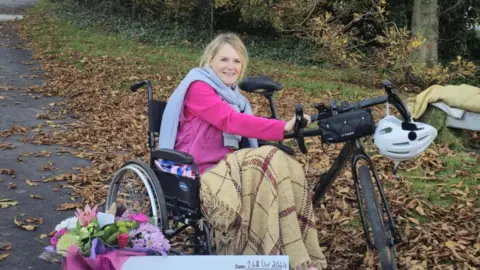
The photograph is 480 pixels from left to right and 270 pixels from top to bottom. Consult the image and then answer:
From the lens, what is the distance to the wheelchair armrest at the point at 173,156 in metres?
2.97

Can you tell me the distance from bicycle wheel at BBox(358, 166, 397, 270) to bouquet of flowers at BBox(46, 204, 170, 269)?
3.68 feet

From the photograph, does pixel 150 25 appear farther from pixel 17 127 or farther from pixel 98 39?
pixel 17 127

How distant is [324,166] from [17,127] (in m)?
4.59

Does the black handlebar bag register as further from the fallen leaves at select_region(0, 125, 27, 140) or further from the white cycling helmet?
the fallen leaves at select_region(0, 125, 27, 140)

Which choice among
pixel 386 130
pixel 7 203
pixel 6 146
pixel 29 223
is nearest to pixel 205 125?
pixel 386 130

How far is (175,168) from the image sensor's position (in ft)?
10.4

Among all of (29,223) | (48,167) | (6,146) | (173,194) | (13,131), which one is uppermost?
(13,131)

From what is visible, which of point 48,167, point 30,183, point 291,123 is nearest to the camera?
point 291,123

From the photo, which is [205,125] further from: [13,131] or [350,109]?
[13,131]

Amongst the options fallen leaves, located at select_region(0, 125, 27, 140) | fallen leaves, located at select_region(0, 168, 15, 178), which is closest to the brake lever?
fallen leaves, located at select_region(0, 168, 15, 178)

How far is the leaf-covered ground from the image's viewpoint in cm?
413

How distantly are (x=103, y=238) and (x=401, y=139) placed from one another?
1598 mm

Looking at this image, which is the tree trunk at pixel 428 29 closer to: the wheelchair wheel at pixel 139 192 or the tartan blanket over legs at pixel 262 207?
the wheelchair wheel at pixel 139 192

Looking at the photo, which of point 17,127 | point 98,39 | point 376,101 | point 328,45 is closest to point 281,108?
point 328,45
